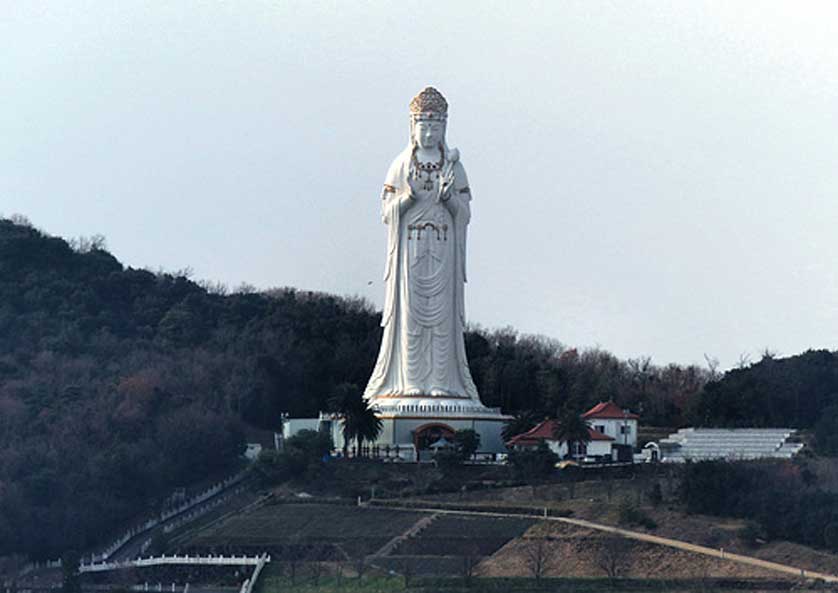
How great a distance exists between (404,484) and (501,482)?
90.3 inches

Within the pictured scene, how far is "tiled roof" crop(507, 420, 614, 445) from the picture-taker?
59562mm

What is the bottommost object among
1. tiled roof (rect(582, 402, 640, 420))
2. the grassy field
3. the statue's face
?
the grassy field

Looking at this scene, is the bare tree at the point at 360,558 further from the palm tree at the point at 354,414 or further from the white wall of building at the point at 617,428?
the white wall of building at the point at 617,428

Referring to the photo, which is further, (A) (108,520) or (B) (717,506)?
(A) (108,520)

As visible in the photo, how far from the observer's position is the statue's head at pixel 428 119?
2443 inches

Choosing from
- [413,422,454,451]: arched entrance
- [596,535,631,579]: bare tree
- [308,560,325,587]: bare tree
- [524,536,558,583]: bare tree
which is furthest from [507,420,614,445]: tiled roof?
[308,560,325,587]: bare tree

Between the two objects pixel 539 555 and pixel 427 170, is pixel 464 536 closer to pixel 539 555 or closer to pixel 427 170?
pixel 539 555

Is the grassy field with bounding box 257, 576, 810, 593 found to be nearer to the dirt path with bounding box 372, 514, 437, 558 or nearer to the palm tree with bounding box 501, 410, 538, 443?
the dirt path with bounding box 372, 514, 437, 558

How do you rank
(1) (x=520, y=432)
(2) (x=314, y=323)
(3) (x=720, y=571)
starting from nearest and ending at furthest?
(3) (x=720, y=571) → (1) (x=520, y=432) → (2) (x=314, y=323)

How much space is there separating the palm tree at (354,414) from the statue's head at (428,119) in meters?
6.38

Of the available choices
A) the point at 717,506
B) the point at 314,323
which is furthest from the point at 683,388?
the point at 717,506

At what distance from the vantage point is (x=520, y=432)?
61281mm

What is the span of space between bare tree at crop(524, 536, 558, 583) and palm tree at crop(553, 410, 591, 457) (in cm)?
705

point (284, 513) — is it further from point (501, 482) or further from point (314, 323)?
point (314, 323)
